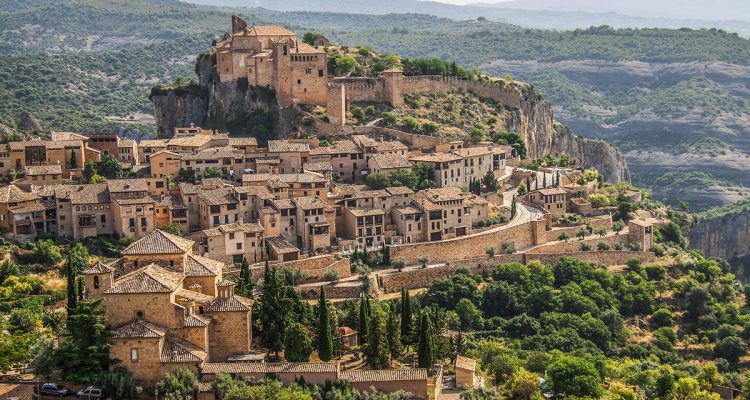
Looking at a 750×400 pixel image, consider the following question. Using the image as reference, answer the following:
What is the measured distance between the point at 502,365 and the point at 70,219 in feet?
95.5

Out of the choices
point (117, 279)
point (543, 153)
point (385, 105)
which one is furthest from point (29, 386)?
point (543, 153)

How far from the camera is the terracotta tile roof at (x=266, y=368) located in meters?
43.2

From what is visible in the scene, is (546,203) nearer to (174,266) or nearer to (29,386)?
(174,266)

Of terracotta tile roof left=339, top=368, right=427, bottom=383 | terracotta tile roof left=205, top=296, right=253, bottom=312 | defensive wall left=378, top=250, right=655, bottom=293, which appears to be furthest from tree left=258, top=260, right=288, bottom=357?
defensive wall left=378, top=250, right=655, bottom=293

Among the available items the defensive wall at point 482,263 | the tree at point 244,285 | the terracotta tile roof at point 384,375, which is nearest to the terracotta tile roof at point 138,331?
the terracotta tile roof at point 384,375

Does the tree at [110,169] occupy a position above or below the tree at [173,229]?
above

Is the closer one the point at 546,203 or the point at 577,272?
the point at 577,272

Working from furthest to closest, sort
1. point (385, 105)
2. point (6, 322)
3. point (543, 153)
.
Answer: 1. point (543, 153)
2. point (385, 105)
3. point (6, 322)

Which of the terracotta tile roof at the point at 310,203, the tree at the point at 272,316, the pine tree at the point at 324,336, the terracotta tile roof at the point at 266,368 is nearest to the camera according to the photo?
the terracotta tile roof at the point at 266,368

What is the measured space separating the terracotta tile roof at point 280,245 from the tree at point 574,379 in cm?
1968

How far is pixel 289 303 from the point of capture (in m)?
49.4

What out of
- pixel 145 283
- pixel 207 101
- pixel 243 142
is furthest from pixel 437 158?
pixel 145 283

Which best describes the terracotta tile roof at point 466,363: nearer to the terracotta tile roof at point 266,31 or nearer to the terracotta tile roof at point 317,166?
the terracotta tile roof at point 317,166

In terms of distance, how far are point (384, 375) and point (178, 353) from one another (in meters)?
7.97
